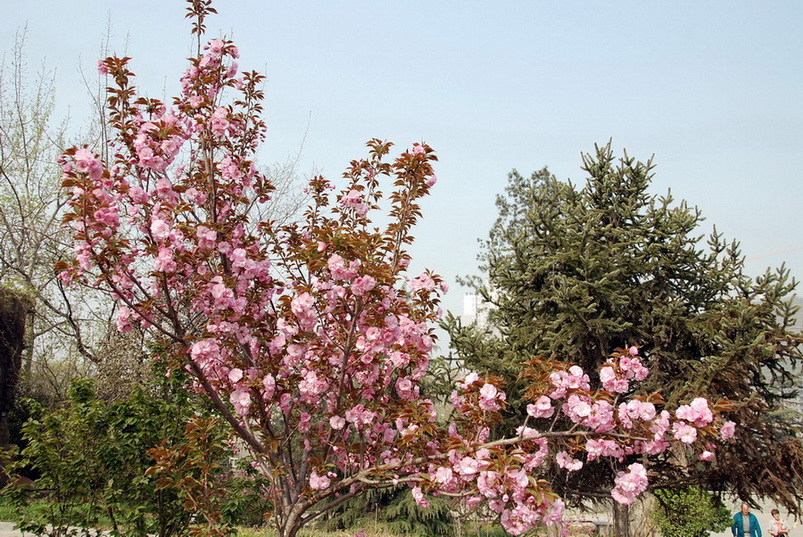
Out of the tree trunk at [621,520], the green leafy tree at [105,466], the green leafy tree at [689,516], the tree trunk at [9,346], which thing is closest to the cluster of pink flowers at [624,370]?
the green leafy tree at [105,466]

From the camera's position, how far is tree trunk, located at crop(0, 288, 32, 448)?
1272cm

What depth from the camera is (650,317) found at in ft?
30.6

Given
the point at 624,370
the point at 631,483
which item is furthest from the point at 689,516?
the point at 631,483

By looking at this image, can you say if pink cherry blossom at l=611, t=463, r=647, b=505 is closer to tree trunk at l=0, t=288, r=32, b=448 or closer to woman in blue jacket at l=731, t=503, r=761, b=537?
woman in blue jacket at l=731, t=503, r=761, b=537

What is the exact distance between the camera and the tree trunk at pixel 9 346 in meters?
12.7

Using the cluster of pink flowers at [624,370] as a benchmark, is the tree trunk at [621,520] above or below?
below

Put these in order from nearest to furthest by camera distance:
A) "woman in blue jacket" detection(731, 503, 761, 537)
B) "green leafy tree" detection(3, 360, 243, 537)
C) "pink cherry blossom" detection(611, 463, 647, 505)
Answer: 1. "pink cherry blossom" detection(611, 463, 647, 505)
2. "green leafy tree" detection(3, 360, 243, 537)
3. "woman in blue jacket" detection(731, 503, 761, 537)

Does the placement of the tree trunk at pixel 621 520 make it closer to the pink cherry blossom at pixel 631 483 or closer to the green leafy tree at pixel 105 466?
the pink cherry blossom at pixel 631 483

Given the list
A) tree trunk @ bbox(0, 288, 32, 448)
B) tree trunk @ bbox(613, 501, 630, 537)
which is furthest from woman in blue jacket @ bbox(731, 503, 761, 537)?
tree trunk @ bbox(0, 288, 32, 448)

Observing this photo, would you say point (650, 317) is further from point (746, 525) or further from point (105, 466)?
point (105, 466)

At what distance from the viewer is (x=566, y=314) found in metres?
9.05

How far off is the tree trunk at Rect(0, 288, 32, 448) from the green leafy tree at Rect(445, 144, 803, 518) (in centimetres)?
934

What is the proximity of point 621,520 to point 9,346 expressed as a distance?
12.0 meters

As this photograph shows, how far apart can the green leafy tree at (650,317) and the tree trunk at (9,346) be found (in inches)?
368
